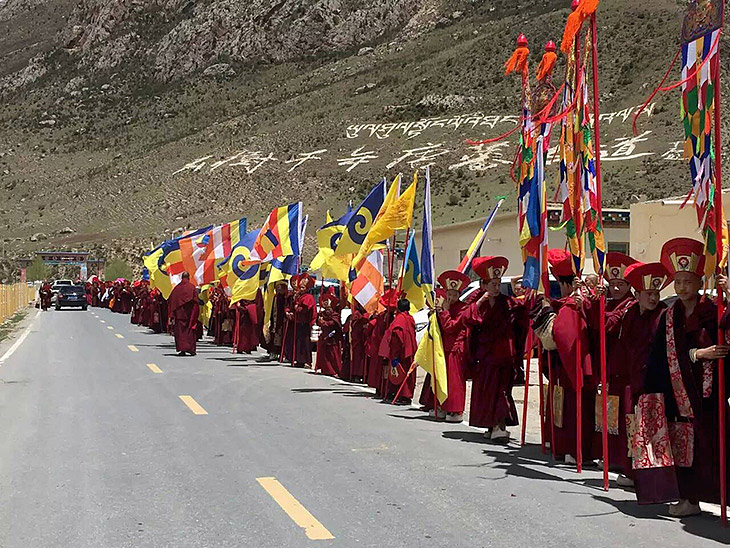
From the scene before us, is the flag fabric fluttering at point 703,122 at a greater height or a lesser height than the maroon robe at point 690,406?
greater

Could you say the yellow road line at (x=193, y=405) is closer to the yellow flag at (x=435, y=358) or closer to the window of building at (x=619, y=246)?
the yellow flag at (x=435, y=358)

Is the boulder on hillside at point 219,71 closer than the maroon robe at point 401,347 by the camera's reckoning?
No

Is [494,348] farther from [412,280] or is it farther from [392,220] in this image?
[392,220]

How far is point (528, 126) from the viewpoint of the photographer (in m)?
11.8

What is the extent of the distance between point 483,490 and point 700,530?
5.97 feet

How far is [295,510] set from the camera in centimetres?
762

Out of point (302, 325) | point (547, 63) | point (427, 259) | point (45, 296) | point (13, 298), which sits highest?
point (547, 63)

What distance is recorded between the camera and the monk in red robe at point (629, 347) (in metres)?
7.87

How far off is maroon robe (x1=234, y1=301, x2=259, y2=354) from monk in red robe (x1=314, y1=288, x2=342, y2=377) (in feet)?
18.5

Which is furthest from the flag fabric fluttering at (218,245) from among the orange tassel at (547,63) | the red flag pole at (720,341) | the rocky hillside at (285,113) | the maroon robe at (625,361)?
the rocky hillside at (285,113)

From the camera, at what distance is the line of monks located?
745 cm

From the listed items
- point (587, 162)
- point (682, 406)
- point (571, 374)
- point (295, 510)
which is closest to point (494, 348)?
point (571, 374)

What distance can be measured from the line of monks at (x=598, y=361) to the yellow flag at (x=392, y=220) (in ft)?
2.68

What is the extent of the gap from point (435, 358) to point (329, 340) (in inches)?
238
